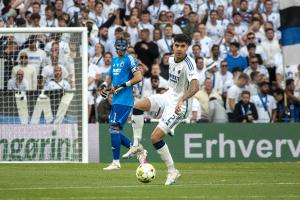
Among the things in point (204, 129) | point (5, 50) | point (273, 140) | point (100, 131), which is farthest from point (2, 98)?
point (273, 140)

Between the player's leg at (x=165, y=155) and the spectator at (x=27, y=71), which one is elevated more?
the spectator at (x=27, y=71)

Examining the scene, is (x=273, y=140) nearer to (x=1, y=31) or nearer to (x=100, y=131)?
(x=100, y=131)

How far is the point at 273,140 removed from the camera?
86.7 ft

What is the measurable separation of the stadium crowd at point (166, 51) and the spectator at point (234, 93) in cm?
2

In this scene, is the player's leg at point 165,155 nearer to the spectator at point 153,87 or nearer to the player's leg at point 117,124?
the player's leg at point 117,124

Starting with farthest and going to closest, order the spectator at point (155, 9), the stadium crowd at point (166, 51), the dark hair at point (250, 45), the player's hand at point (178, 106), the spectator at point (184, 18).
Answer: the spectator at point (155, 9)
the spectator at point (184, 18)
the dark hair at point (250, 45)
the stadium crowd at point (166, 51)
the player's hand at point (178, 106)

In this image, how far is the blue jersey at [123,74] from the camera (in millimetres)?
20734

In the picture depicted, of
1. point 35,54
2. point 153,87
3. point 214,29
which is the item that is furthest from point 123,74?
point 214,29

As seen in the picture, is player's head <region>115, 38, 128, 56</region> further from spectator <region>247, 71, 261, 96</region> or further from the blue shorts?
spectator <region>247, 71, 261, 96</region>

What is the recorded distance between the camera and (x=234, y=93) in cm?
2688

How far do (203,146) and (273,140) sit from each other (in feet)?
6.27

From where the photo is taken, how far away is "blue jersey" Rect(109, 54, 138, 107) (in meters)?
20.7

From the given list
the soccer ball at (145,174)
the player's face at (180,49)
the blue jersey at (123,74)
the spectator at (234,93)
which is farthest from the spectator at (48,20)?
the soccer ball at (145,174)

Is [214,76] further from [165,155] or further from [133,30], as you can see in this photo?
[165,155]
